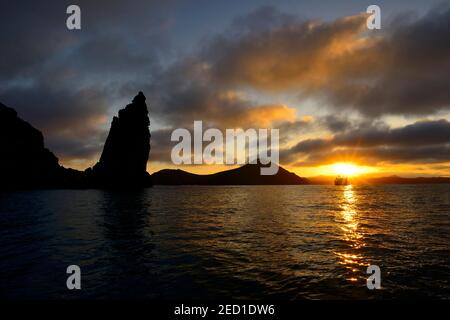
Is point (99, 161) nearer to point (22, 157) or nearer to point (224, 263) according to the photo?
point (22, 157)

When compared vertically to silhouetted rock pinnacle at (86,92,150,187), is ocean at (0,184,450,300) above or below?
below

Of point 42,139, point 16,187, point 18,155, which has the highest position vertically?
point 42,139

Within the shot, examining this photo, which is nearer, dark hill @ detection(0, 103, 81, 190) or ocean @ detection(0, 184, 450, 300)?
ocean @ detection(0, 184, 450, 300)

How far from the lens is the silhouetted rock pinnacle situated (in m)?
172

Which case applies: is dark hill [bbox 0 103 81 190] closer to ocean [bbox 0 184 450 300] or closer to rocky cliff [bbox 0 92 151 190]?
rocky cliff [bbox 0 92 151 190]

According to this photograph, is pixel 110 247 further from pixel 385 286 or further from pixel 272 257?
pixel 385 286

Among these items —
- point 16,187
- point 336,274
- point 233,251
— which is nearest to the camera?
point 336,274

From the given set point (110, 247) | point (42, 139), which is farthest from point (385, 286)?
point (42, 139)

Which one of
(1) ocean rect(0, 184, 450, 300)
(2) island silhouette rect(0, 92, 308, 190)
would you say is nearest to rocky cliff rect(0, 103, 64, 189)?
(2) island silhouette rect(0, 92, 308, 190)

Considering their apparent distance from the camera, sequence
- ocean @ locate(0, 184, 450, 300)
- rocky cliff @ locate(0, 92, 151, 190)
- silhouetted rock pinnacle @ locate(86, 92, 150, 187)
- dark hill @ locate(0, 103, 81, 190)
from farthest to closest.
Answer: silhouetted rock pinnacle @ locate(86, 92, 150, 187), rocky cliff @ locate(0, 92, 151, 190), dark hill @ locate(0, 103, 81, 190), ocean @ locate(0, 184, 450, 300)

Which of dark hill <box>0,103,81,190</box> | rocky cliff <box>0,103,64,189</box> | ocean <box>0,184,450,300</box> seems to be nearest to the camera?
ocean <box>0,184,450,300</box>
